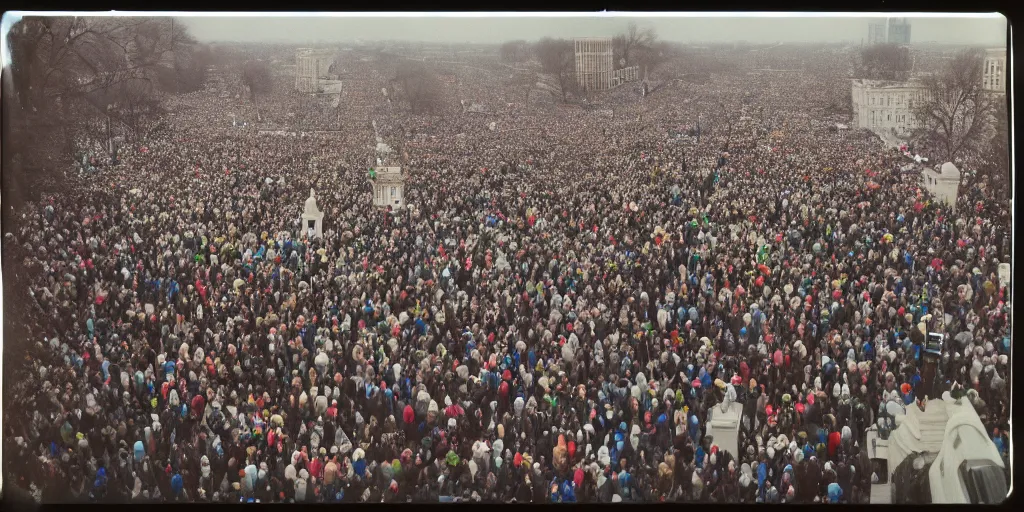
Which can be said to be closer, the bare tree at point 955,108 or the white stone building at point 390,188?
the bare tree at point 955,108

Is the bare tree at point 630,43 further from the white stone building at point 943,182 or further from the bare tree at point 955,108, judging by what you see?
the white stone building at point 943,182

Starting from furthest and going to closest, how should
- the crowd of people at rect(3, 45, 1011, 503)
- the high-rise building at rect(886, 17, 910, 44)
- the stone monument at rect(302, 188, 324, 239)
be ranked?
the stone monument at rect(302, 188, 324, 239)
the crowd of people at rect(3, 45, 1011, 503)
the high-rise building at rect(886, 17, 910, 44)

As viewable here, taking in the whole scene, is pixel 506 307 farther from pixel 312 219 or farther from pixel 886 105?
pixel 886 105

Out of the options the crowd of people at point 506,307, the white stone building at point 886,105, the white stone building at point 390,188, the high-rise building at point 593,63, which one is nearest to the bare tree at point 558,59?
the high-rise building at point 593,63

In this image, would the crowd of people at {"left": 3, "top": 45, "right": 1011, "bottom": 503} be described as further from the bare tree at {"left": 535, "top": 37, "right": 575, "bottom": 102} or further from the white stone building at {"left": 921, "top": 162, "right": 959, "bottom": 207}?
the bare tree at {"left": 535, "top": 37, "right": 575, "bottom": 102}

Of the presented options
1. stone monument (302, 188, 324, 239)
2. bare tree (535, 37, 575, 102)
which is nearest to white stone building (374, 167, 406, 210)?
stone monument (302, 188, 324, 239)
